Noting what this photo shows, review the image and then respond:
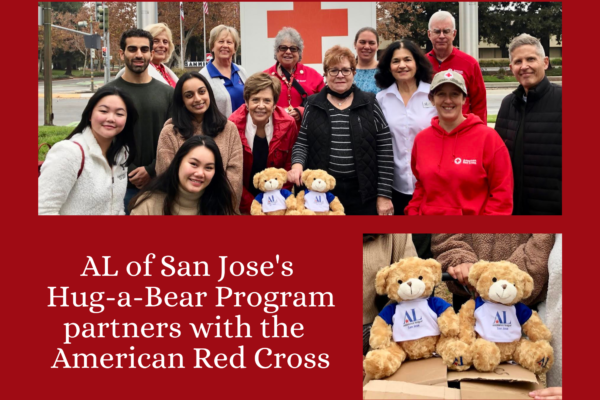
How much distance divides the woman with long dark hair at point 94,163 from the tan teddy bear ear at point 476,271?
1.75 m

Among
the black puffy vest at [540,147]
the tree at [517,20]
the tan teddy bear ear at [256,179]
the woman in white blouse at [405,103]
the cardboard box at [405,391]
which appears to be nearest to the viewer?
the cardboard box at [405,391]

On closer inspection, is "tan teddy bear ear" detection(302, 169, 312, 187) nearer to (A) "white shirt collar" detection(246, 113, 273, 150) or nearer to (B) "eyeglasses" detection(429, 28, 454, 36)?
(A) "white shirt collar" detection(246, 113, 273, 150)

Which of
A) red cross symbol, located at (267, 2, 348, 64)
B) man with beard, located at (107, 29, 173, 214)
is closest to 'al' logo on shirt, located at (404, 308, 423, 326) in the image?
man with beard, located at (107, 29, 173, 214)

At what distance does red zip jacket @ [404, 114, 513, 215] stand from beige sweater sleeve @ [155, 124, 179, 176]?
1.30m

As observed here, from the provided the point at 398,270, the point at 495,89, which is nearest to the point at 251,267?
the point at 398,270

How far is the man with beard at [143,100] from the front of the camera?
3.84 metres

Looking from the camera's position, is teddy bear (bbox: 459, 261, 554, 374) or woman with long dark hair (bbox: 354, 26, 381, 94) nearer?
teddy bear (bbox: 459, 261, 554, 374)

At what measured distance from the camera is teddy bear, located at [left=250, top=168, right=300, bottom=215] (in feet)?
11.7

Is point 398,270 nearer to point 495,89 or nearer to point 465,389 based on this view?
point 465,389

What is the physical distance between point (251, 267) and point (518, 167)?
163cm

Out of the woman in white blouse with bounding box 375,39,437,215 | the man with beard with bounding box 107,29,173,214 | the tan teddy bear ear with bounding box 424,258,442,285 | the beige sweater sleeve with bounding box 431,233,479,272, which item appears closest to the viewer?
the tan teddy bear ear with bounding box 424,258,442,285

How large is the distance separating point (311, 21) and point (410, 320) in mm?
2948

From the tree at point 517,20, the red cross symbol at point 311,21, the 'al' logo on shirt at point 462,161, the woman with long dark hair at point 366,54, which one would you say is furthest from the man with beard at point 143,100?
the tree at point 517,20

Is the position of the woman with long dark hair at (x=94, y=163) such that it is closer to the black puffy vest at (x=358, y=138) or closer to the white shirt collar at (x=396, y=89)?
the black puffy vest at (x=358, y=138)
